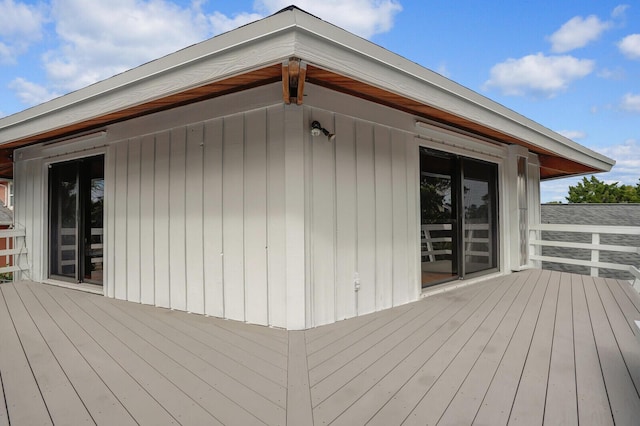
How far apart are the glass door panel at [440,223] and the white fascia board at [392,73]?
900 mm

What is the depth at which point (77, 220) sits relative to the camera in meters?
4.48

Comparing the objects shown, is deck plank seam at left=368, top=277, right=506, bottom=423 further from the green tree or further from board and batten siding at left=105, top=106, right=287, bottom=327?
the green tree

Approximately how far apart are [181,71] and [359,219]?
1.93 m

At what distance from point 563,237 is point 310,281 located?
7561 millimetres

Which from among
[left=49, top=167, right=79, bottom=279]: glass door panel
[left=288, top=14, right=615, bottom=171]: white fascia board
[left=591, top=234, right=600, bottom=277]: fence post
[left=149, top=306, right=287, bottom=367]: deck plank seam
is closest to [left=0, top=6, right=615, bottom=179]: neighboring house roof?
[left=288, top=14, right=615, bottom=171]: white fascia board

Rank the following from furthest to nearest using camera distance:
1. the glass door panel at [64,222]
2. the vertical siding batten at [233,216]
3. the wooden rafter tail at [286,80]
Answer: the glass door panel at [64,222] < the vertical siding batten at [233,216] < the wooden rafter tail at [286,80]

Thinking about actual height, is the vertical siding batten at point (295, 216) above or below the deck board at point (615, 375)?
above

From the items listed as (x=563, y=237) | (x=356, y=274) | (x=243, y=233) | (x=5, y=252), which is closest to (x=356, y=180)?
(x=356, y=274)

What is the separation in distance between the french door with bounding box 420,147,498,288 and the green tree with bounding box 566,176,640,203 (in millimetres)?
19705

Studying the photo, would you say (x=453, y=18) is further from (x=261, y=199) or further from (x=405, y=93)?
(x=261, y=199)

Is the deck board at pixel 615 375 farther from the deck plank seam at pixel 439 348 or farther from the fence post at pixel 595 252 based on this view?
the fence post at pixel 595 252

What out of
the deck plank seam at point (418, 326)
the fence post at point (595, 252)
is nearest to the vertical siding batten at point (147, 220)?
the deck plank seam at point (418, 326)

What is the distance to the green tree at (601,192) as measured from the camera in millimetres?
18141

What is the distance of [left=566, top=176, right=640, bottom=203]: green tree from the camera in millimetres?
18141
